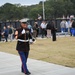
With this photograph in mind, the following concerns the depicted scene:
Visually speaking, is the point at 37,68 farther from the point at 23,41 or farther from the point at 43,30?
the point at 43,30

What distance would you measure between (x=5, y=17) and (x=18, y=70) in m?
52.4

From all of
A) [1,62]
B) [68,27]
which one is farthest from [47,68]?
[68,27]

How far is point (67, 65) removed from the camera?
11242mm

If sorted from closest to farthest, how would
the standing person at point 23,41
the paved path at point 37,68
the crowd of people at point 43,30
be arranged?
the standing person at point 23,41, the paved path at point 37,68, the crowd of people at point 43,30

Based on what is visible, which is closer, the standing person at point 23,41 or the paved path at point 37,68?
the standing person at point 23,41

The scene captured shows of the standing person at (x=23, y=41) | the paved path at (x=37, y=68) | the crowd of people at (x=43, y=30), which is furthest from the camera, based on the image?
the crowd of people at (x=43, y=30)

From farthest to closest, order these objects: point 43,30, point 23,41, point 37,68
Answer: point 43,30 < point 37,68 < point 23,41

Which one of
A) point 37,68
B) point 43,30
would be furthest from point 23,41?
point 43,30

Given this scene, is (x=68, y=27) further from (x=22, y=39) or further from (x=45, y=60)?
(x=22, y=39)

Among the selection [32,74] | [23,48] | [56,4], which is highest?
[56,4]

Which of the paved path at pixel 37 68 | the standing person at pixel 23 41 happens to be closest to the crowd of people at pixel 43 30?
the paved path at pixel 37 68

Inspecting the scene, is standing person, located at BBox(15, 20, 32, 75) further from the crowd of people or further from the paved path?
the crowd of people

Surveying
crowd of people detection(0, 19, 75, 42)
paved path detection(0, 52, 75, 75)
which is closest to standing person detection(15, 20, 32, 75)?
paved path detection(0, 52, 75, 75)

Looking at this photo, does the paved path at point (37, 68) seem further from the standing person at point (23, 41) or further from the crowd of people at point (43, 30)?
the crowd of people at point (43, 30)
